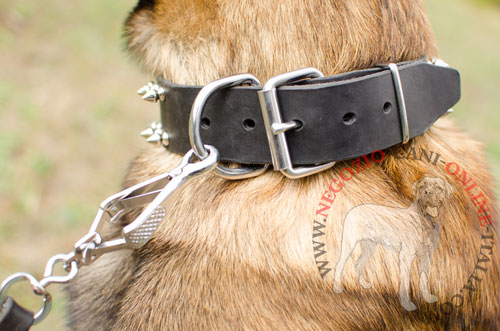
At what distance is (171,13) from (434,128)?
0.74 meters

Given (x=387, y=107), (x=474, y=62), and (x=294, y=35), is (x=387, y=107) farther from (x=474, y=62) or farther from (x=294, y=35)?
(x=474, y=62)

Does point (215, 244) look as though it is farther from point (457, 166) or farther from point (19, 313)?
point (457, 166)

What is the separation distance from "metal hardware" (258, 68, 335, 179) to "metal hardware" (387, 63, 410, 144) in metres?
0.16

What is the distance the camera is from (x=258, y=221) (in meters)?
0.98

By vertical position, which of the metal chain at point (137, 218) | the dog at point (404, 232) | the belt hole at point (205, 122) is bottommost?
the dog at point (404, 232)

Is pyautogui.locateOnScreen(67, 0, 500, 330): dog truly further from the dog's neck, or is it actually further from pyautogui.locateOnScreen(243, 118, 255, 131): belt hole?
pyautogui.locateOnScreen(243, 118, 255, 131): belt hole

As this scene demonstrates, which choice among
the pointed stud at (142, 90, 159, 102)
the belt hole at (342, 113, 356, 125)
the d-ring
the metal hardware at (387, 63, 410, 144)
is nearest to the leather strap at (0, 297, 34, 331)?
the d-ring

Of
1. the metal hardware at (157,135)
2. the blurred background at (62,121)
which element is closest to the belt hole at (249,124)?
the metal hardware at (157,135)

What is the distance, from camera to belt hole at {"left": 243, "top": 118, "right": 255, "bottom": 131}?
0.97m

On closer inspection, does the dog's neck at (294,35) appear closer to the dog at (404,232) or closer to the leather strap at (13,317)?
the dog at (404,232)

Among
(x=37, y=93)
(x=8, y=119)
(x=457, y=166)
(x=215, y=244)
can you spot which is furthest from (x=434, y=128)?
(x=37, y=93)

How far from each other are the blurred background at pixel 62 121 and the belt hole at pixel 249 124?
0.96 m

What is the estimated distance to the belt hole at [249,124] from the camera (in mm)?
968

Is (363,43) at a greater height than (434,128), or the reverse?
(363,43)
